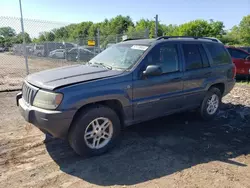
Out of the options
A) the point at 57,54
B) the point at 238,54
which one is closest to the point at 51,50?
the point at 57,54

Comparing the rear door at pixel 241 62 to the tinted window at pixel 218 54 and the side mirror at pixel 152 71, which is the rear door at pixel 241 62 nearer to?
the tinted window at pixel 218 54

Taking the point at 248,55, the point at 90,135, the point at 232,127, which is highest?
the point at 248,55

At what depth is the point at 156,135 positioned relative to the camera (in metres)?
4.81

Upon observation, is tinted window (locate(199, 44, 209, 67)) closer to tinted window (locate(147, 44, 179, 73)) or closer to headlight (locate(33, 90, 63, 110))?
tinted window (locate(147, 44, 179, 73))

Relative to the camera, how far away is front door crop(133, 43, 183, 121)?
4.21 metres

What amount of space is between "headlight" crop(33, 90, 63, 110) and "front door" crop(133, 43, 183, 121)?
1.33m

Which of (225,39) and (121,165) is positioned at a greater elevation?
(225,39)

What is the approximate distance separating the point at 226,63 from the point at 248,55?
6.65 m

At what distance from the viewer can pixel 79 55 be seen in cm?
1934

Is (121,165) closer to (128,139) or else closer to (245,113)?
(128,139)

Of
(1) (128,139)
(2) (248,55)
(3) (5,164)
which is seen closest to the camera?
(3) (5,164)

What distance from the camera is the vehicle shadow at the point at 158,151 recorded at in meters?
3.44

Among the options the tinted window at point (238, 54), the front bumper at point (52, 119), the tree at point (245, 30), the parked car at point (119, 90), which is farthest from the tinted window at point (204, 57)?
the tree at point (245, 30)

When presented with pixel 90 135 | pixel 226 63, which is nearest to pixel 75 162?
pixel 90 135
